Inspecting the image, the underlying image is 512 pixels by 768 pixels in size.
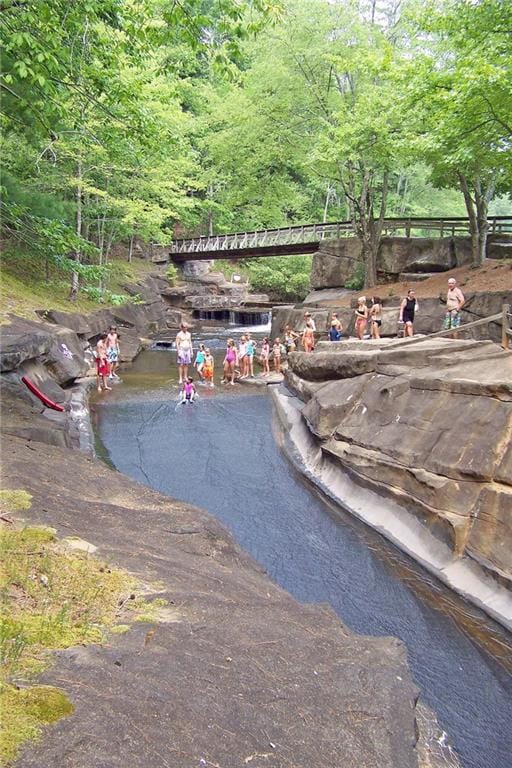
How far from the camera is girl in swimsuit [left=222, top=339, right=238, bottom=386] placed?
793 inches

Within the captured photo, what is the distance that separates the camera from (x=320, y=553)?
8.88m

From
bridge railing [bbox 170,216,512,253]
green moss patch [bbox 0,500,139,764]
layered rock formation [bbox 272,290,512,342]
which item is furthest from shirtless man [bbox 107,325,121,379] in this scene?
green moss patch [bbox 0,500,139,764]

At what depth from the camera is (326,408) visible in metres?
12.8

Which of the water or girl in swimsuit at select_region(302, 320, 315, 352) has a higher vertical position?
girl in swimsuit at select_region(302, 320, 315, 352)

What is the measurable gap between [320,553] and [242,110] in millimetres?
25818

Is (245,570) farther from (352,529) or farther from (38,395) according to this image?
(38,395)

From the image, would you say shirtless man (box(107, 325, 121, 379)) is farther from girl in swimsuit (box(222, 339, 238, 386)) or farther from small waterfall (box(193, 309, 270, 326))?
small waterfall (box(193, 309, 270, 326))

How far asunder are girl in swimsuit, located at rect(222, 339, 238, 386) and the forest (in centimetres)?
505

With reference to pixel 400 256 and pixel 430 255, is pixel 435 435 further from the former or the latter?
pixel 400 256

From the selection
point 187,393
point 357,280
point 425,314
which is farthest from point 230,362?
point 357,280

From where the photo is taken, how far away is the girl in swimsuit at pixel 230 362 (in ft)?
66.1

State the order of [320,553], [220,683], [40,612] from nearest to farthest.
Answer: [220,683]
[40,612]
[320,553]

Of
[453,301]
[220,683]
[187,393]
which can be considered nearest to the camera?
[220,683]

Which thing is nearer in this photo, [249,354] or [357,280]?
[249,354]
